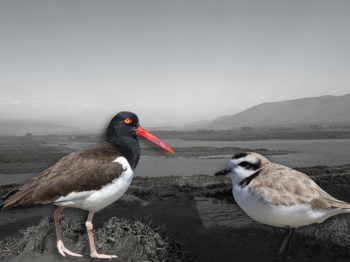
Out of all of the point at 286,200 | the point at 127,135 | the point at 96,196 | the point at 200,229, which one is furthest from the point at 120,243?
the point at 286,200

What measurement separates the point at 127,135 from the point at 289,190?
358cm

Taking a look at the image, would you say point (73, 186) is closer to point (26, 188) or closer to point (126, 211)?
point (26, 188)

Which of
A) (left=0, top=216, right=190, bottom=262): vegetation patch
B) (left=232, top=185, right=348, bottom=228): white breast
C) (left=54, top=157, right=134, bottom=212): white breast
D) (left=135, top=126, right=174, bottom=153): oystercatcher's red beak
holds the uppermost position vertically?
(left=135, top=126, right=174, bottom=153): oystercatcher's red beak

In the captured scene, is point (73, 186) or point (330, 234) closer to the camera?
point (73, 186)

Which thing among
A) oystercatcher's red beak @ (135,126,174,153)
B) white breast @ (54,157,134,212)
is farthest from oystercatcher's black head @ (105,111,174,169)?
white breast @ (54,157,134,212)

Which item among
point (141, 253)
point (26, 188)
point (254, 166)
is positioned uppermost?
point (254, 166)

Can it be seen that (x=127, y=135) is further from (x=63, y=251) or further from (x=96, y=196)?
(x=63, y=251)

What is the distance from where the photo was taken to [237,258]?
5141 millimetres

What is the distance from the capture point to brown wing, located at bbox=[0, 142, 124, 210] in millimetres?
3906

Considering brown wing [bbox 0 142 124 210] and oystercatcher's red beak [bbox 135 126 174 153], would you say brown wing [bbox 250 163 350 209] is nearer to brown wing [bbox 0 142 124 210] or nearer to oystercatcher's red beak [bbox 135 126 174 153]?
oystercatcher's red beak [bbox 135 126 174 153]

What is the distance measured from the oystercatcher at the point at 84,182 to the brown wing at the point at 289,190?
8.82 feet

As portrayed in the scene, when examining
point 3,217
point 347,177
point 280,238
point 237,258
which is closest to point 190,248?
point 237,258

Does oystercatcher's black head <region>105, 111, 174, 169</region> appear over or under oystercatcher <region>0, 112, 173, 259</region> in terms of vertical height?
over

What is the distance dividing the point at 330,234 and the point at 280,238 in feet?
4.47
